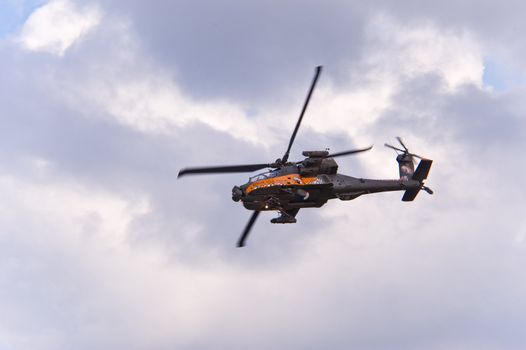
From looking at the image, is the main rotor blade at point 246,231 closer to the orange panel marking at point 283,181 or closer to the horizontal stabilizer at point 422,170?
the orange panel marking at point 283,181

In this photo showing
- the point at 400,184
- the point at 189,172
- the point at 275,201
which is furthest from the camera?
the point at 400,184

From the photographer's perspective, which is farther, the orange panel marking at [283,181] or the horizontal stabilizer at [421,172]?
the horizontal stabilizer at [421,172]

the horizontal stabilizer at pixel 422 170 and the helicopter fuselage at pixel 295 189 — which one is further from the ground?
the horizontal stabilizer at pixel 422 170

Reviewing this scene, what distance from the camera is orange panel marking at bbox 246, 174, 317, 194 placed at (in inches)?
2830

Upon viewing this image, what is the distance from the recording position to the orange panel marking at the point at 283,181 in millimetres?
71875

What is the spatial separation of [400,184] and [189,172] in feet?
69.0

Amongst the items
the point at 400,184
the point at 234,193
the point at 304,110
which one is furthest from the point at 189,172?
the point at 400,184

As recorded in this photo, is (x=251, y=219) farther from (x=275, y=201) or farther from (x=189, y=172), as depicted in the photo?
(x=189, y=172)

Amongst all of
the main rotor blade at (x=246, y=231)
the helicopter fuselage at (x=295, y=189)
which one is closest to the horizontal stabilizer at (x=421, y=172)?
the helicopter fuselage at (x=295, y=189)

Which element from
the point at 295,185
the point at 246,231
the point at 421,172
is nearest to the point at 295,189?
the point at 295,185

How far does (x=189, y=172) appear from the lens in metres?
67.9

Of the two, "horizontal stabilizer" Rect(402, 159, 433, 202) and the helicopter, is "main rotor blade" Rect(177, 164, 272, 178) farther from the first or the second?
"horizontal stabilizer" Rect(402, 159, 433, 202)

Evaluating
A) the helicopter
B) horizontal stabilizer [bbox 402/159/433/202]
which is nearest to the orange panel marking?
the helicopter

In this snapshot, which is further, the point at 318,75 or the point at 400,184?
the point at 400,184
